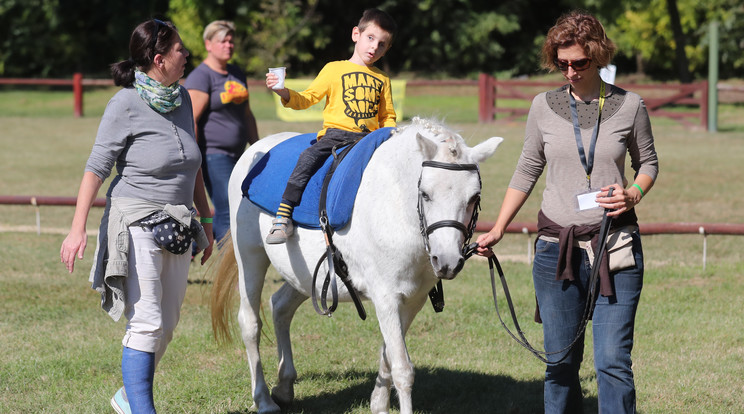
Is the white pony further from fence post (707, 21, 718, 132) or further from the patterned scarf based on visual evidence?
fence post (707, 21, 718, 132)

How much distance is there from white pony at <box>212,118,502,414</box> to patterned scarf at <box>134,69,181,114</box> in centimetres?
104

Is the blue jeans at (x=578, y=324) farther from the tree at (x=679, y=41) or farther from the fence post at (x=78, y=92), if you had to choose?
the tree at (x=679, y=41)

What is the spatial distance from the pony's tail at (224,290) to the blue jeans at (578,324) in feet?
7.67

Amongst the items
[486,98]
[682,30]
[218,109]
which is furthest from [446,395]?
[682,30]

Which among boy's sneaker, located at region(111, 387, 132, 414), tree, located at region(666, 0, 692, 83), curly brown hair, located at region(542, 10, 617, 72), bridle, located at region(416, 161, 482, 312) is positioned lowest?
boy's sneaker, located at region(111, 387, 132, 414)

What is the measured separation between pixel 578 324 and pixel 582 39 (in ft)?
4.29

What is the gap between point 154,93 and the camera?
404 cm

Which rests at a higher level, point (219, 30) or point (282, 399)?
point (219, 30)

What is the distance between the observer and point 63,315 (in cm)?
702

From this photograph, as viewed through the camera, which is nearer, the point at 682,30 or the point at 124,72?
the point at 124,72

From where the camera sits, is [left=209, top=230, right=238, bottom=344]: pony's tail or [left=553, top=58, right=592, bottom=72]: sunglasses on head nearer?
[left=553, top=58, right=592, bottom=72]: sunglasses on head

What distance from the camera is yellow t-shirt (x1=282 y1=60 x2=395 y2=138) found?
4.92 meters

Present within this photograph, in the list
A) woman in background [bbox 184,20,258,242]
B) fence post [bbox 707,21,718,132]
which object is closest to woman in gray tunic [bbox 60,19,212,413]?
woman in background [bbox 184,20,258,242]

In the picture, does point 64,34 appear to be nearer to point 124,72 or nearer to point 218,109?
point 218,109
